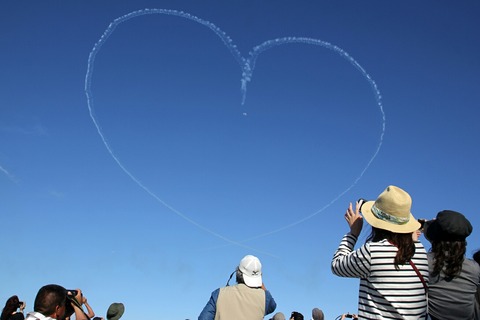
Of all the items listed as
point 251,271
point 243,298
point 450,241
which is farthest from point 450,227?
point 243,298

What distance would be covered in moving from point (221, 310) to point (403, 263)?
10.7 feet

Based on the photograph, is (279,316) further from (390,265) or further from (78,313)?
(390,265)

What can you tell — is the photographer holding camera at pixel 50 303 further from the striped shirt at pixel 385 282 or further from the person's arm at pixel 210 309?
the striped shirt at pixel 385 282

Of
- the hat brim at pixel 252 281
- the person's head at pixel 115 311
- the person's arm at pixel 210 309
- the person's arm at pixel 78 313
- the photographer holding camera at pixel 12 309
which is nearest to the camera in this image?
the person's arm at pixel 78 313

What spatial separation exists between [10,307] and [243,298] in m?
4.98

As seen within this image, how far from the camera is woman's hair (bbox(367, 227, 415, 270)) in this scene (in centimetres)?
505

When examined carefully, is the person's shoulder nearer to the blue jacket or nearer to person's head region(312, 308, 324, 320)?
the blue jacket

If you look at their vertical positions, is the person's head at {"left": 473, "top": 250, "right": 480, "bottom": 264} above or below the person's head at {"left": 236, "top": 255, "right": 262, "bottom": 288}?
above

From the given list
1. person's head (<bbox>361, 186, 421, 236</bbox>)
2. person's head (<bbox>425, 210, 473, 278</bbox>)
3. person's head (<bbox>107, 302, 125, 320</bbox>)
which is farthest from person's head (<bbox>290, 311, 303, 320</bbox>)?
person's head (<bbox>361, 186, 421, 236</bbox>)

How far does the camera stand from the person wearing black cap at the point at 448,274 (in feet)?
17.2

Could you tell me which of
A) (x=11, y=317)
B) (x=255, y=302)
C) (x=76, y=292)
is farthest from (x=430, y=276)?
(x=11, y=317)

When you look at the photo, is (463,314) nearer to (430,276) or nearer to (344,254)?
(430,276)

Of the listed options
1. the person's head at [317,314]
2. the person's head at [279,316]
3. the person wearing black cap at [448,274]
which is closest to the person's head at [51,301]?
the person wearing black cap at [448,274]

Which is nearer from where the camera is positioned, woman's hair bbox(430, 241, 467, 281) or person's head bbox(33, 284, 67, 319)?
woman's hair bbox(430, 241, 467, 281)
